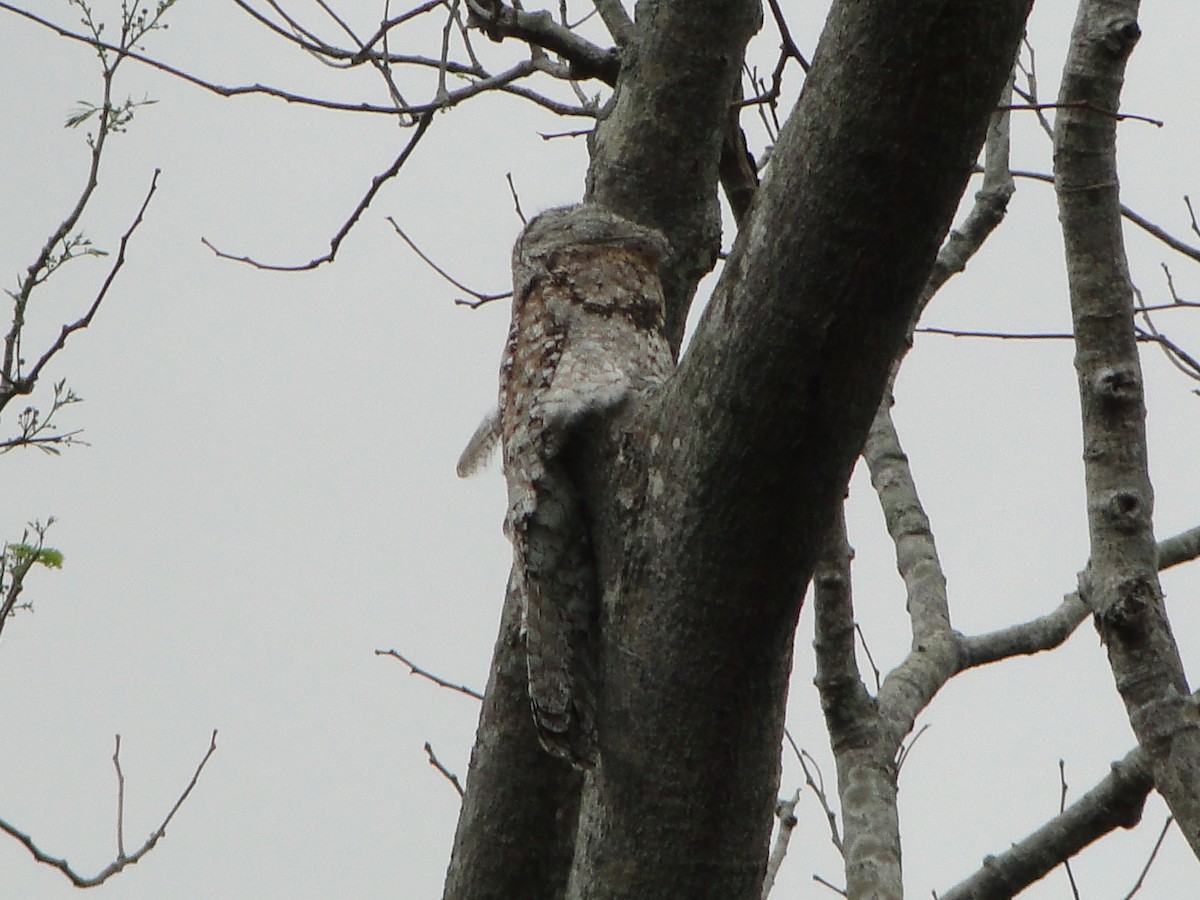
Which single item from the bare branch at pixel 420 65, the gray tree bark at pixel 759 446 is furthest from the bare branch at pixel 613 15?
the gray tree bark at pixel 759 446

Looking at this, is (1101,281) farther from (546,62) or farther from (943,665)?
(546,62)

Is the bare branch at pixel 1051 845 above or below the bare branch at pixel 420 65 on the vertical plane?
below

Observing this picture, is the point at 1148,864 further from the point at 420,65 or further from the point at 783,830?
the point at 420,65

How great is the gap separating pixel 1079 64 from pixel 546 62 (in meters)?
1.57

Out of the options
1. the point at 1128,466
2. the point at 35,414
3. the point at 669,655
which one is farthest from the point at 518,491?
the point at 35,414

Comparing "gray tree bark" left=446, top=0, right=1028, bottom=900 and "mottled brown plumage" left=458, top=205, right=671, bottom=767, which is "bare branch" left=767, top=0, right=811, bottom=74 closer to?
"mottled brown plumage" left=458, top=205, right=671, bottom=767

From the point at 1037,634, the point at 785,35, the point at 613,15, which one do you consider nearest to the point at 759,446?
the point at 785,35

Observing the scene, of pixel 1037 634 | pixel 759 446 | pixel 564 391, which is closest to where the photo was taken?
pixel 759 446

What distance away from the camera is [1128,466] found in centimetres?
237

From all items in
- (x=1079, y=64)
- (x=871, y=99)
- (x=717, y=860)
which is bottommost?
(x=717, y=860)

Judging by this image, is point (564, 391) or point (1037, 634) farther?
point (1037, 634)

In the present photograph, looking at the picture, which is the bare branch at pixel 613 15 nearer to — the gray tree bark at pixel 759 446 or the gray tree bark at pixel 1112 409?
the gray tree bark at pixel 1112 409

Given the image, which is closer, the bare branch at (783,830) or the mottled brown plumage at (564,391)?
the mottled brown plumage at (564,391)

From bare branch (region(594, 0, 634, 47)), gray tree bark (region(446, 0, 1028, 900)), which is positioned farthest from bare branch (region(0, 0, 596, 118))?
gray tree bark (region(446, 0, 1028, 900))
